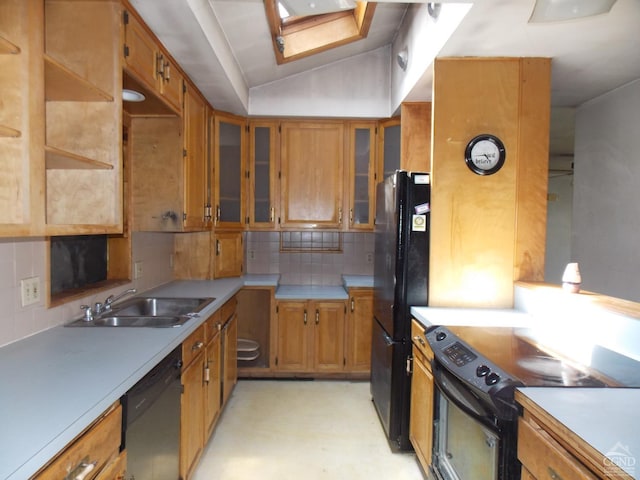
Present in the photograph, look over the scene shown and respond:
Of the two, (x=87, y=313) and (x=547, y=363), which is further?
(x=87, y=313)

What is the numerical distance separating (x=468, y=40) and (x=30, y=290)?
2.29 meters

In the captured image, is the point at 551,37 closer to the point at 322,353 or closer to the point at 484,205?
the point at 484,205

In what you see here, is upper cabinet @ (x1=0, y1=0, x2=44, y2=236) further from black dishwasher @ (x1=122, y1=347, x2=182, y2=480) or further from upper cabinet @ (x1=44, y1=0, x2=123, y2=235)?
black dishwasher @ (x1=122, y1=347, x2=182, y2=480)

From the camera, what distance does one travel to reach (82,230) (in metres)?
1.37

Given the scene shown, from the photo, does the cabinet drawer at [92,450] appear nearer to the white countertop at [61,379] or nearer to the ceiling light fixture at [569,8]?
the white countertop at [61,379]

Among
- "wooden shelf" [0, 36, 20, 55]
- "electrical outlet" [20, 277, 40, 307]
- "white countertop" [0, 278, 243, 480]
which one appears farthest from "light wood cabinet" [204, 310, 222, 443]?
"wooden shelf" [0, 36, 20, 55]

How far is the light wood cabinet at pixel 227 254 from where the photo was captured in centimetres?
314

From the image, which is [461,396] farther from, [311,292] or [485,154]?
[311,292]

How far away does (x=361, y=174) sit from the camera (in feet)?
10.9

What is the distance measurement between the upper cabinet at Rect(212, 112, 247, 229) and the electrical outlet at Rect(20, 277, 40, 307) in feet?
5.29

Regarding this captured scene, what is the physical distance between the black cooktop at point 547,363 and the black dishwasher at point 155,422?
120cm

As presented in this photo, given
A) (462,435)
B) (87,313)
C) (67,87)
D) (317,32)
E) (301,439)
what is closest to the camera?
(67,87)

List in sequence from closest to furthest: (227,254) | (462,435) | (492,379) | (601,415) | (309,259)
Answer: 1. (601,415)
2. (492,379)
3. (462,435)
4. (227,254)
5. (309,259)

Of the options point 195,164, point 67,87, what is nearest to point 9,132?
point 67,87
